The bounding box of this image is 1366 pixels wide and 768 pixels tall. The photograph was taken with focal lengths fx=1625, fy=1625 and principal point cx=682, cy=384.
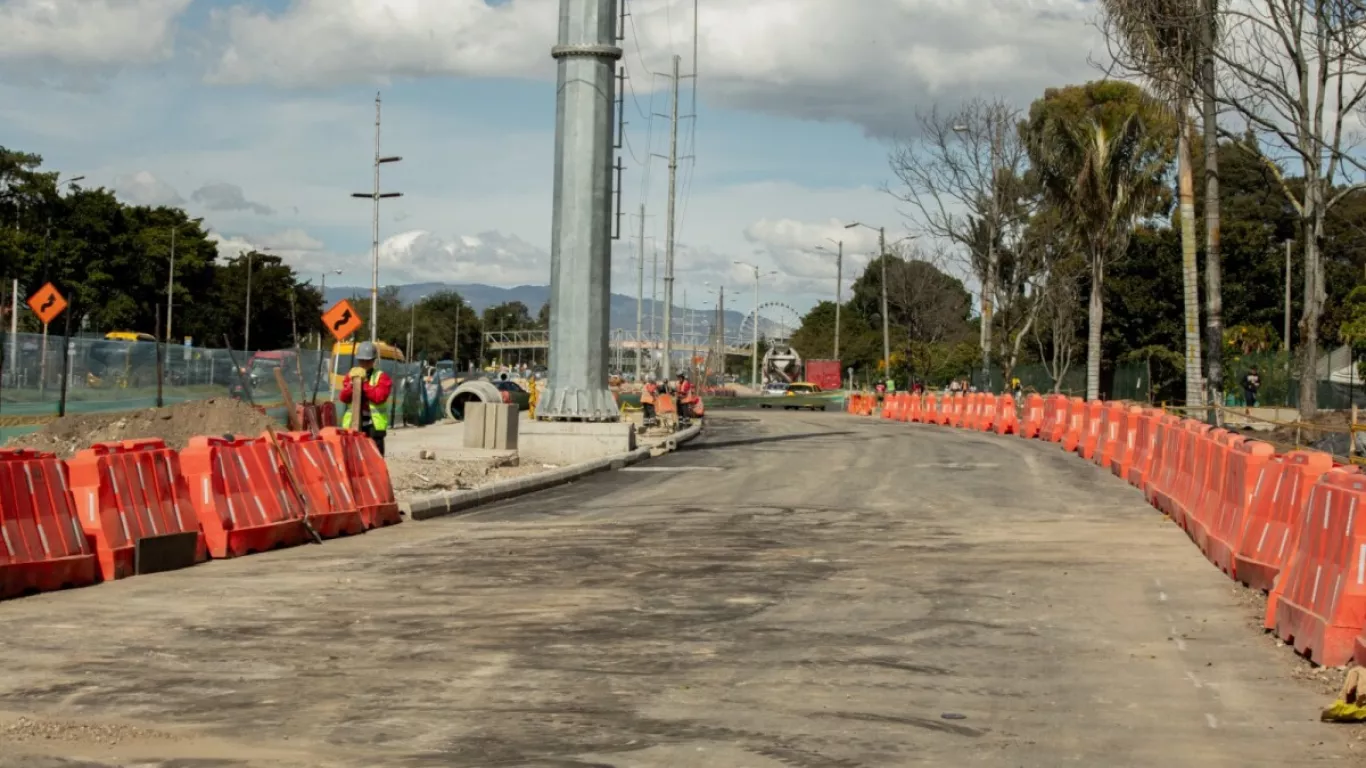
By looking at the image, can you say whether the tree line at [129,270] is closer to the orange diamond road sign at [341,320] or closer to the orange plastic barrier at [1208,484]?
the orange diamond road sign at [341,320]

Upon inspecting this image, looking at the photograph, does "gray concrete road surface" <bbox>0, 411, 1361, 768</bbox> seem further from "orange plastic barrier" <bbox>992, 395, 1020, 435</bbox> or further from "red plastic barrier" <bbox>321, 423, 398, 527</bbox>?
"orange plastic barrier" <bbox>992, 395, 1020, 435</bbox>

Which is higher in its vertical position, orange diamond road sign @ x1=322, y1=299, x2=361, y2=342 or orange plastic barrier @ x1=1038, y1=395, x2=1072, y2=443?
orange diamond road sign @ x1=322, y1=299, x2=361, y2=342

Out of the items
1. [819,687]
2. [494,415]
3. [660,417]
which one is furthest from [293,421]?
[660,417]

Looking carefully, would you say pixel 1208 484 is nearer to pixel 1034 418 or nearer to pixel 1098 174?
pixel 1034 418

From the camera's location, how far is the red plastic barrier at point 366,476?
52.5ft

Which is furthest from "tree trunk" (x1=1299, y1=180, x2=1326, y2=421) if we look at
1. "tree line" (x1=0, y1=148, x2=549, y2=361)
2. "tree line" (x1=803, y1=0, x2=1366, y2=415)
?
"tree line" (x1=0, y1=148, x2=549, y2=361)

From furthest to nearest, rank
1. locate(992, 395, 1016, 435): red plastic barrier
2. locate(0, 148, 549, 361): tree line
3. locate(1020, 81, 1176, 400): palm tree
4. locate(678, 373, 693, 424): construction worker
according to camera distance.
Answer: locate(0, 148, 549, 361): tree line < locate(678, 373, 693, 424): construction worker < locate(1020, 81, 1176, 400): palm tree < locate(992, 395, 1016, 435): red plastic barrier

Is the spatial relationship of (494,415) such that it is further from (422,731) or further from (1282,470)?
(422,731)

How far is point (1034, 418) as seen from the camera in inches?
1485

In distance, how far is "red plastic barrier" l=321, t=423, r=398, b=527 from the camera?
52.5ft

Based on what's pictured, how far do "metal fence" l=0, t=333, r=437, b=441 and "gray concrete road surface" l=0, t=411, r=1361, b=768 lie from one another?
1616 cm

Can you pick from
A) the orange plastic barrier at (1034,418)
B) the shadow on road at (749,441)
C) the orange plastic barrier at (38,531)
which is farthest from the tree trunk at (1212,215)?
the orange plastic barrier at (38,531)

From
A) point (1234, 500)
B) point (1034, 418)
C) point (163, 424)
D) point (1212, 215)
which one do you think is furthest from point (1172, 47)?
point (163, 424)

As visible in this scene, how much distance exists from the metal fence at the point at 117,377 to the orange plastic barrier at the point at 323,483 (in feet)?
40.7
